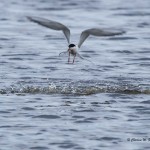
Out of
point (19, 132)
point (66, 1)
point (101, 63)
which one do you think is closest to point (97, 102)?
point (19, 132)

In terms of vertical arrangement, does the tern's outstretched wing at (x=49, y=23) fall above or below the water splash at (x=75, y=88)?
above

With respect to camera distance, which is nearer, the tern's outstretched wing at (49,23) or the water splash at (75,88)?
the tern's outstretched wing at (49,23)

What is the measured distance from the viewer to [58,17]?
2783 cm

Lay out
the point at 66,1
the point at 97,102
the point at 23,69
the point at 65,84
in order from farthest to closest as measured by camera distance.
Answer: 1. the point at 66,1
2. the point at 23,69
3. the point at 65,84
4. the point at 97,102

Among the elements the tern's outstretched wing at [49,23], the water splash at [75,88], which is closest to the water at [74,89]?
the water splash at [75,88]

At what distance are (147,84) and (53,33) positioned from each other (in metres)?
8.66

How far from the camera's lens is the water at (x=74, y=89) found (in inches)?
512

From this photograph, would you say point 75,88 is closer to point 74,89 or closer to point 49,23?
point 74,89

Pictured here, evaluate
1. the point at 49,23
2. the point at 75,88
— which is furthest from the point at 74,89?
the point at 49,23

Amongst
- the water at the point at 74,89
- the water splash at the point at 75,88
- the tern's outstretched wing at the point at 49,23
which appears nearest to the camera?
the water at the point at 74,89

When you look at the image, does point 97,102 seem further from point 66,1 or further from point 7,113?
point 66,1

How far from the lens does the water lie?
512 inches

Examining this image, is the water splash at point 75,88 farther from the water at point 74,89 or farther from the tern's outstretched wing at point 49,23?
the tern's outstretched wing at point 49,23

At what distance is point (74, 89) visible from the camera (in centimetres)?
1638
